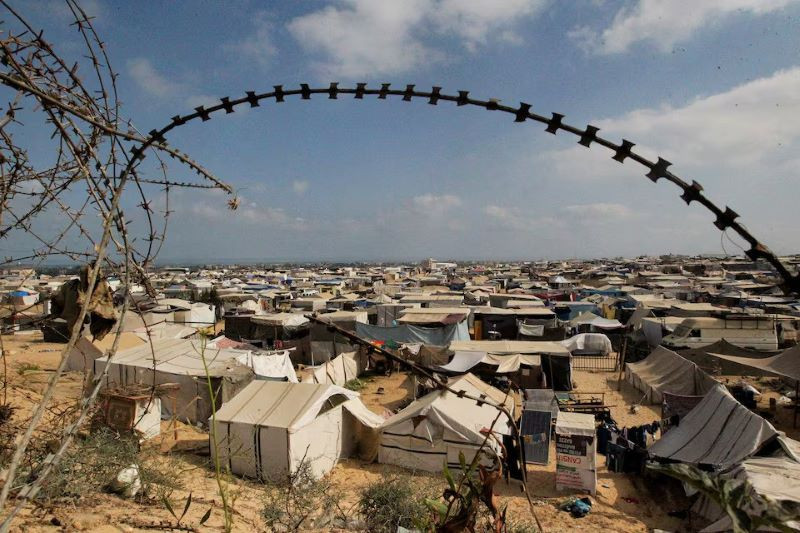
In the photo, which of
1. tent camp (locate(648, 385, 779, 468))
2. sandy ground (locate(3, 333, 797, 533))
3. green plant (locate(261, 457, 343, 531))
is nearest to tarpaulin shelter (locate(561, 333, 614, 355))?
sandy ground (locate(3, 333, 797, 533))

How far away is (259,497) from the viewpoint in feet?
23.5

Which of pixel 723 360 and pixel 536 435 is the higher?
pixel 723 360

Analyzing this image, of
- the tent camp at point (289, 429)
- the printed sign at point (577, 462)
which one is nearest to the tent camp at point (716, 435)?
the printed sign at point (577, 462)

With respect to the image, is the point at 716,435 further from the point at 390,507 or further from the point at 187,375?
the point at 187,375

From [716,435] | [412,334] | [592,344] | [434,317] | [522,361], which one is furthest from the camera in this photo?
[434,317]

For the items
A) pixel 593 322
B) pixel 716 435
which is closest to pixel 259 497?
pixel 716 435

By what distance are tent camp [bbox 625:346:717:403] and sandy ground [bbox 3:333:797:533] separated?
75 centimetres

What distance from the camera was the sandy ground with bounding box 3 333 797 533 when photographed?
435cm

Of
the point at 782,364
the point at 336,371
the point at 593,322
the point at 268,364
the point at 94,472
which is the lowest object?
the point at 336,371

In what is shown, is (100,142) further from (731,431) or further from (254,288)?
(254,288)

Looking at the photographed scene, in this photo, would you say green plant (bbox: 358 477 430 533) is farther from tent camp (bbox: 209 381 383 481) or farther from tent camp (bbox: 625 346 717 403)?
tent camp (bbox: 625 346 717 403)

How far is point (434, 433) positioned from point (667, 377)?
30.4ft

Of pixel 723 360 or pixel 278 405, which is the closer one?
pixel 278 405

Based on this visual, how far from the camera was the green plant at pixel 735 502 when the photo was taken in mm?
1569
